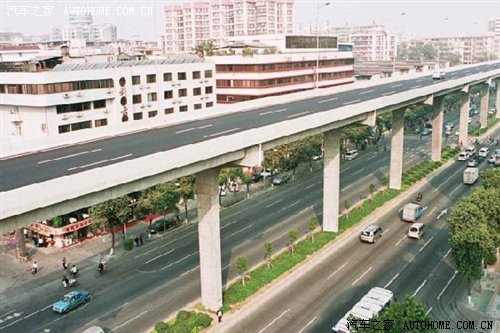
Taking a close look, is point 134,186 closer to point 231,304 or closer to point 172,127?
point 231,304

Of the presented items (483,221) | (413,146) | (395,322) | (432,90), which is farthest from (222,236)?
(413,146)

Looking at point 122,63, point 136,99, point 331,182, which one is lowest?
point 331,182

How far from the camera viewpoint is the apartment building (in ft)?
320

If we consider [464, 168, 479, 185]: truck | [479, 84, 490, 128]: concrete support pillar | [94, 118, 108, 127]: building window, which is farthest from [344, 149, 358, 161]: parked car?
[94, 118, 108, 127]: building window

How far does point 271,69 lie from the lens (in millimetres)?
100000

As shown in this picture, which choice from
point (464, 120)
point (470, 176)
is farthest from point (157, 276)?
point (464, 120)

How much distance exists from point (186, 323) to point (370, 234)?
24.2 metres

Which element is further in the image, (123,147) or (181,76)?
(181,76)

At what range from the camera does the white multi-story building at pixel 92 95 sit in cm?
6538

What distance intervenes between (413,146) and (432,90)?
32.4 m

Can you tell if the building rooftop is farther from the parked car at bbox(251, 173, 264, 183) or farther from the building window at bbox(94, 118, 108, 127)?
the parked car at bbox(251, 173, 264, 183)

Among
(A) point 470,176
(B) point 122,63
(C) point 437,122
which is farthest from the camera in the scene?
(C) point 437,122

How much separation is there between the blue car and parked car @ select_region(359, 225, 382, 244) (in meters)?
27.6

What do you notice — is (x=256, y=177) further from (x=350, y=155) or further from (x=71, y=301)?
(x=71, y=301)
